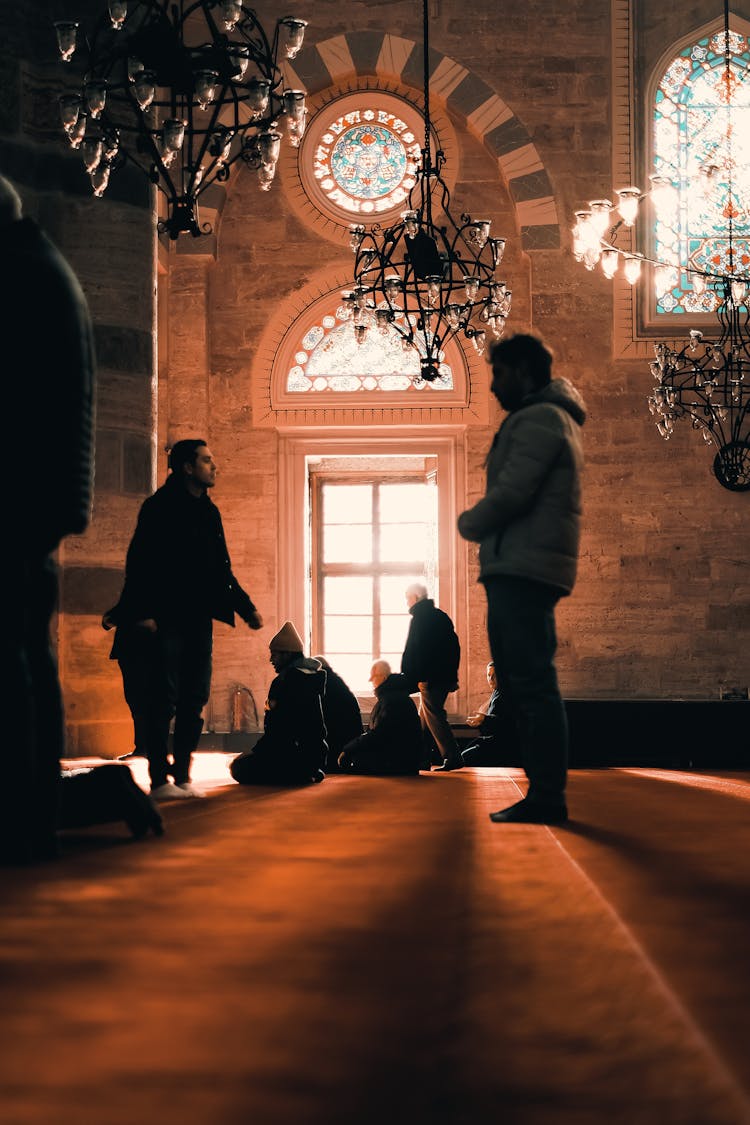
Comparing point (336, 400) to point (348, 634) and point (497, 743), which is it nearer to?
point (348, 634)

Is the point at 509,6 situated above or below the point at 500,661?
above

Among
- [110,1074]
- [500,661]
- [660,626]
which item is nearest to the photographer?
[110,1074]

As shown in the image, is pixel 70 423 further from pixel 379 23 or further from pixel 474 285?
pixel 379 23

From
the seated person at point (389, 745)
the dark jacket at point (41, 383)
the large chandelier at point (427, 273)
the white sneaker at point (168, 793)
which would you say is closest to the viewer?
the dark jacket at point (41, 383)

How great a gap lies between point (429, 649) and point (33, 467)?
7.02 meters

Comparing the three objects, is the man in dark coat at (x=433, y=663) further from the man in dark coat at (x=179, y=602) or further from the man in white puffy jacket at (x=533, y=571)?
the man in white puffy jacket at (x=533, y=571)

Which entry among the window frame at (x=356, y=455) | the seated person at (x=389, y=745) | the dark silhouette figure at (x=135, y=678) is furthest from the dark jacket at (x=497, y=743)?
the window frame at (x=356, y=455)

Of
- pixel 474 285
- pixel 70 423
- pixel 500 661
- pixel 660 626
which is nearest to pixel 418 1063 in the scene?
pixel 70 423

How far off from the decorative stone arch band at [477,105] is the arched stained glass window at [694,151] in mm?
1166

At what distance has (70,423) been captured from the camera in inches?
90.1

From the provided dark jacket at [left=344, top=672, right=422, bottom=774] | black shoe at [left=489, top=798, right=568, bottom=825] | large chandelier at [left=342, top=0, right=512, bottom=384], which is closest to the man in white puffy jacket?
black shoe at [left=489, top=798, right=568, bottom=825]

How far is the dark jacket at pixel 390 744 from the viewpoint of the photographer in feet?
20.9

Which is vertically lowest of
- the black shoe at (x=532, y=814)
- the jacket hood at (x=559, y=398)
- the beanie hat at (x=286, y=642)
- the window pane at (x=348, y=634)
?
the black shoe at (x=532, y=814)

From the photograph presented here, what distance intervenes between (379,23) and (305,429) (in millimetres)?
3898
